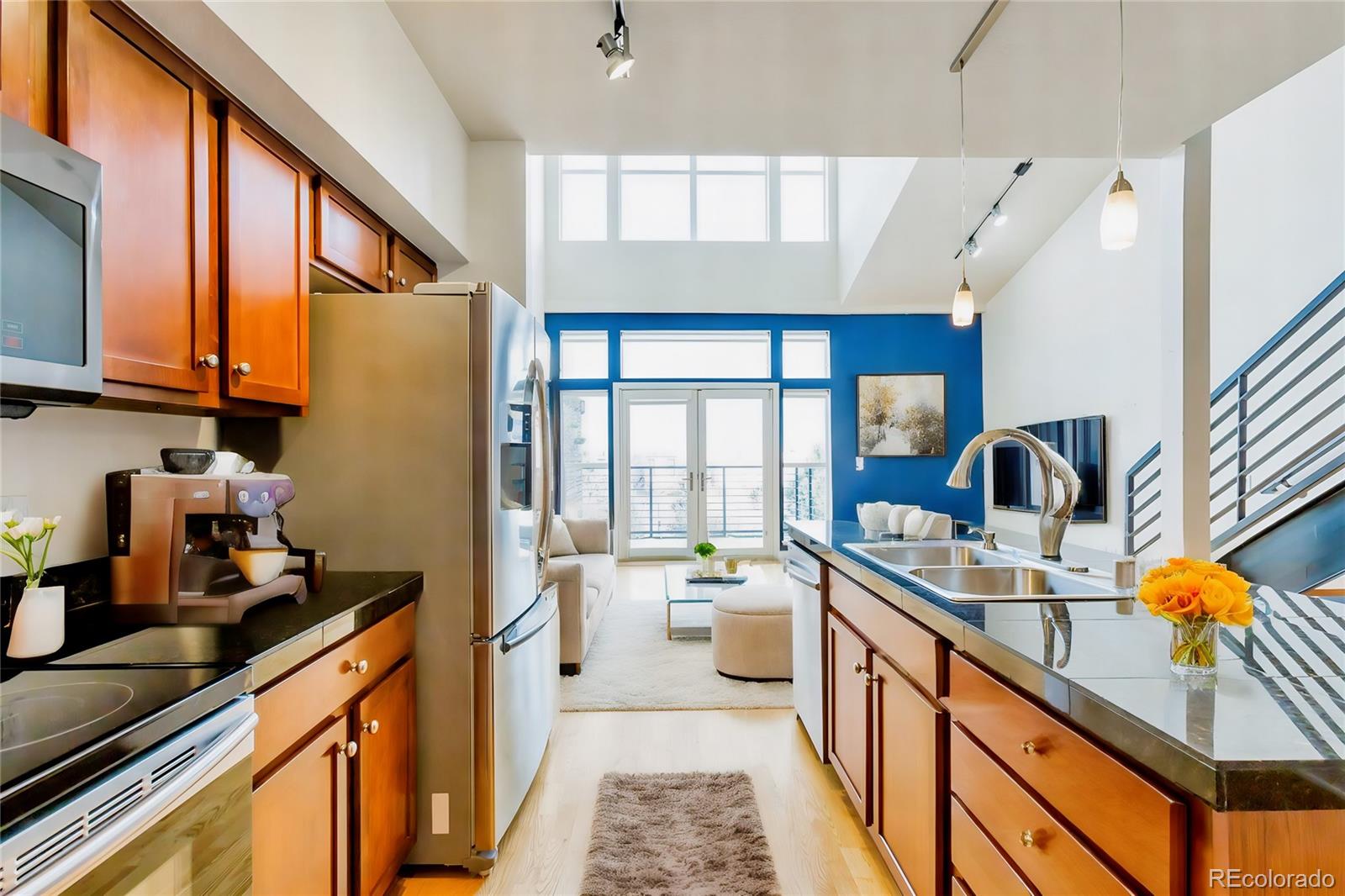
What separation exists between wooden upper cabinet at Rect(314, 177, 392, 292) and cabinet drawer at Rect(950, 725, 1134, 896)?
2172mm

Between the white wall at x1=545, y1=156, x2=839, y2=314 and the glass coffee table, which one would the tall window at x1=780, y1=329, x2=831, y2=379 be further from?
the glass coffee table

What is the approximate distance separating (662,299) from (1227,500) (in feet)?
16.4

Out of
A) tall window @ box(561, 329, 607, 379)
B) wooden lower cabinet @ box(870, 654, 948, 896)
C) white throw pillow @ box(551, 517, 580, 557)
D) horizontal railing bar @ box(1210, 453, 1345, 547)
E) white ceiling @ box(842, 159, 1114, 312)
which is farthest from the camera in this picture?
tall window @ box(561, 329, 607, 379)

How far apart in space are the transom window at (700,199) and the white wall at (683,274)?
150mm

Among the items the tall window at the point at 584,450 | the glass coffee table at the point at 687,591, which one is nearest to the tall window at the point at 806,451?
the tall window at the point at 584,450

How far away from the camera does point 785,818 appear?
Answer: 2240mm

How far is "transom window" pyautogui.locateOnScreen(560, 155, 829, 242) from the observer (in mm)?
7098

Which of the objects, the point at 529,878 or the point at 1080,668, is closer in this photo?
the point at 1080,668

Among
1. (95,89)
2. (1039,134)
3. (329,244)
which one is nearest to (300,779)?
(95,89)

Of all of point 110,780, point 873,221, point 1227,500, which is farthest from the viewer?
point 873,221

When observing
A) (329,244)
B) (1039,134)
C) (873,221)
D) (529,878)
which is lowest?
(529,878)

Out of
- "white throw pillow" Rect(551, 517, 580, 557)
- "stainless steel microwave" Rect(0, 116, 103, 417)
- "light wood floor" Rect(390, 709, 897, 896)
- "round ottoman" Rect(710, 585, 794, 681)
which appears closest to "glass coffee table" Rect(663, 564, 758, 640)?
"round ottoman" Rect(710, 585, 794, 681)

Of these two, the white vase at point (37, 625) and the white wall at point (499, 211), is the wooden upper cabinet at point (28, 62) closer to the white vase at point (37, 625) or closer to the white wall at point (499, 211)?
the white vase at point (37, 625)

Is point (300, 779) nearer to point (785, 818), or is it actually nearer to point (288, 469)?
point (288, 469)
